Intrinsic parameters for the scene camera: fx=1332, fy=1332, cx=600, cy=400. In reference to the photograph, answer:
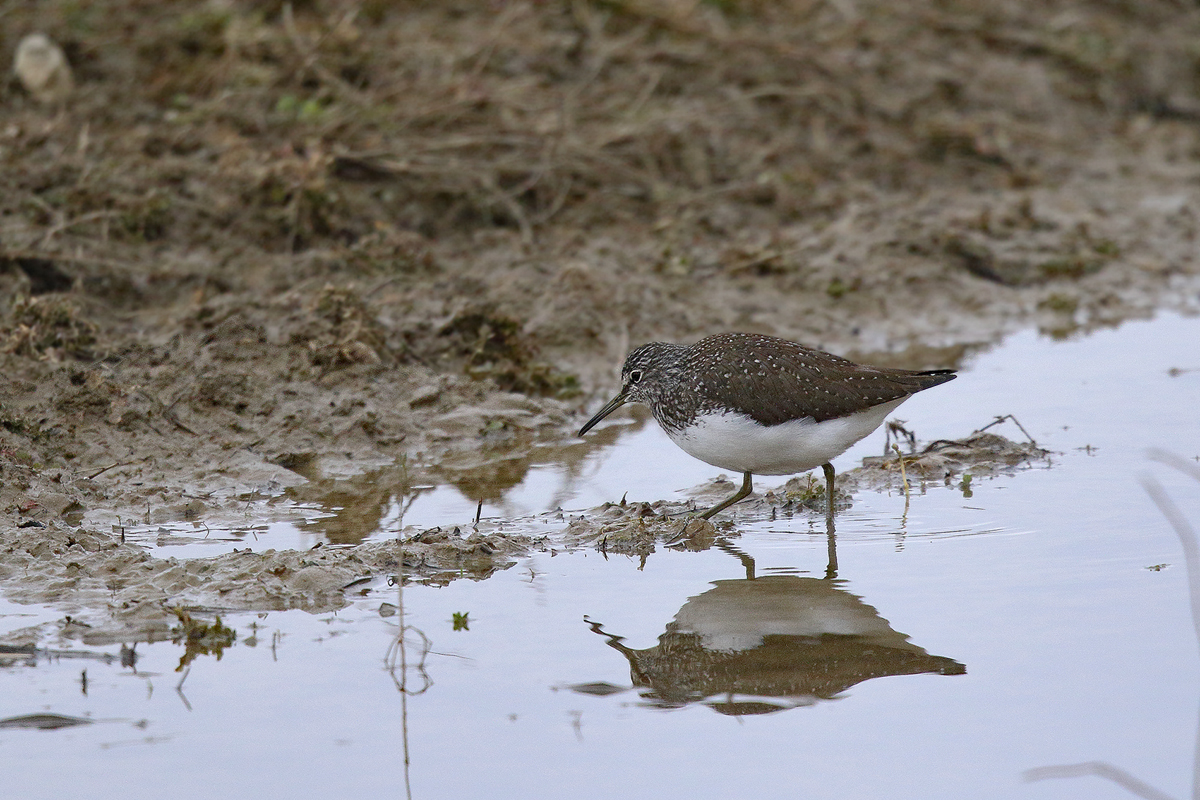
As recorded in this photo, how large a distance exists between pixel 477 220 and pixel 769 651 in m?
5.99

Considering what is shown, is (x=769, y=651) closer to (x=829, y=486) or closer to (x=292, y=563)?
(x=829, y=486)

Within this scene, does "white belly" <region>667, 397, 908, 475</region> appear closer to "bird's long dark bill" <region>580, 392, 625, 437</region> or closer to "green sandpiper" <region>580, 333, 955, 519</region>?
"green sandpiper" <region>580, 333, 955, 519</region>

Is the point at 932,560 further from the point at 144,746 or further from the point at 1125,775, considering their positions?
the point at 144,746

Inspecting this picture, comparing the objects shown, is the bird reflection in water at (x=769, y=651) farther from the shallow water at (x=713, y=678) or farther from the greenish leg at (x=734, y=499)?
the greenish leg at (x=734, y=499)

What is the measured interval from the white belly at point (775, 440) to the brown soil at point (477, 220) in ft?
3.53

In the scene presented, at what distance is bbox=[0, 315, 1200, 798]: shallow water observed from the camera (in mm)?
4125

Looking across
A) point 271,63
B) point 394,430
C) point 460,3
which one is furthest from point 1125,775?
point 460,3

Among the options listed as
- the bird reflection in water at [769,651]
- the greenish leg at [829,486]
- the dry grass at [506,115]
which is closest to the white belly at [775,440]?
the greenish leg at [829,486]

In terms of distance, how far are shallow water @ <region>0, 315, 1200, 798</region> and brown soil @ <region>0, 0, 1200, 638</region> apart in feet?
2.73

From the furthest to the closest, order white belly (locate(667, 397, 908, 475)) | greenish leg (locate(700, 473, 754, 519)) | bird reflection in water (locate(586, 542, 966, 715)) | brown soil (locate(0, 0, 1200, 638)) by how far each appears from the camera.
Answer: brown soil (locate(0, 0, 1200, 638)) → greenish leg (locate(700, 473, 754, 519)) → white belly (locate(667, 397, 908, 475)) → bird reflection in water (locate(586, 542, 966, 715))

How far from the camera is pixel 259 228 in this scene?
9.59m

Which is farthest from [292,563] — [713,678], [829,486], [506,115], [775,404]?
[506,115]

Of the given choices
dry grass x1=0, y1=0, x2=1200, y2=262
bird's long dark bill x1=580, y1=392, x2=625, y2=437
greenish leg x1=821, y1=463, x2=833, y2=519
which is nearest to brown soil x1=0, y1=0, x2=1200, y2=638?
dry grass x1=0, y1=0, x2=1200, y2=262

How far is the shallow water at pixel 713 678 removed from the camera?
4125 millimetres
